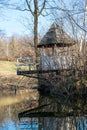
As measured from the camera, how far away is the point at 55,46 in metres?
24.6

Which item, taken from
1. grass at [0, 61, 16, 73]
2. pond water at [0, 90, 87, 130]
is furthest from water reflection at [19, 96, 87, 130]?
grass at [0, 61, 16, 73]

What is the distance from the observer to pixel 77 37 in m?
19.6

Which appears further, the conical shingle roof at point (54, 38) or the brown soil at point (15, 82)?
the brown soil at point (15, 82)

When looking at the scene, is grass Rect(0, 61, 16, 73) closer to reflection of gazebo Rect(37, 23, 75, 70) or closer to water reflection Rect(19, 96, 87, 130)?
reflection of gazebo Rect(37, 23, 75, 70)

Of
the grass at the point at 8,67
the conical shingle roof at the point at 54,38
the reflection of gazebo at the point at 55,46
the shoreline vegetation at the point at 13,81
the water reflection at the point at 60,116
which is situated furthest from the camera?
the grass at the point at 8,67

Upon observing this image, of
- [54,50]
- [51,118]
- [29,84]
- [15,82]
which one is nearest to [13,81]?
[15,82]

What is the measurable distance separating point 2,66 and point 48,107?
2397 centimetres

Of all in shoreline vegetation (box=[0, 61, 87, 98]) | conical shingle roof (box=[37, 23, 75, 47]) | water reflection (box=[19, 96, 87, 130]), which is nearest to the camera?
water reflection (box=[19, 96, 87, 130])

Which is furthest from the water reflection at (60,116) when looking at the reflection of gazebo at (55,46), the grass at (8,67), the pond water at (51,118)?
the grass at (8,67)

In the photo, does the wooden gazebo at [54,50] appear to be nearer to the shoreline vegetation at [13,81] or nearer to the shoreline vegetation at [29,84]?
the shoreline vegetation at [29,84]

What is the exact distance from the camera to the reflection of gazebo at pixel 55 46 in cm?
2067

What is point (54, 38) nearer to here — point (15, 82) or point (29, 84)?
point (29, 84)

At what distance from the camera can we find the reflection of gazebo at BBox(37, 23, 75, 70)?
20672mm

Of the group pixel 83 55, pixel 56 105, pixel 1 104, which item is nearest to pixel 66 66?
pixel 83 55
